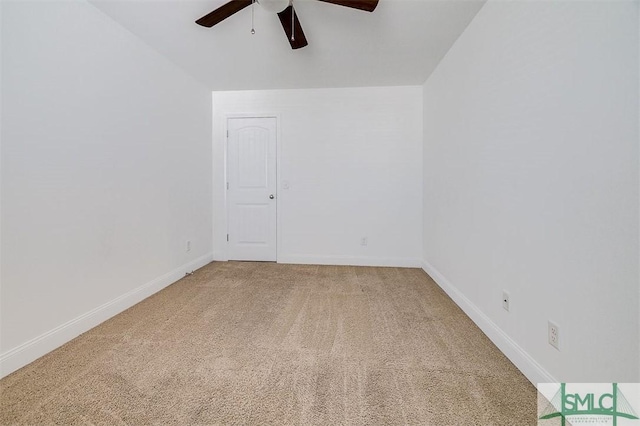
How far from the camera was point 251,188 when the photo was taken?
4.05m

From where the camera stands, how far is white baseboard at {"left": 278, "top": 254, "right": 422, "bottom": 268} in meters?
3.84

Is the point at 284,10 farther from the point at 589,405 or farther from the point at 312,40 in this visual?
the point at 589,405

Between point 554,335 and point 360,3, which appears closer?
point 554,335

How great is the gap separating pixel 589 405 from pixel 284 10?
271 cm

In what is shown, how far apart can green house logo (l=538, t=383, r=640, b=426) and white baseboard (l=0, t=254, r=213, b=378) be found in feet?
8.87

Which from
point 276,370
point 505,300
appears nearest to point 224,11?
point 276,370

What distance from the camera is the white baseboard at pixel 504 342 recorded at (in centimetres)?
145

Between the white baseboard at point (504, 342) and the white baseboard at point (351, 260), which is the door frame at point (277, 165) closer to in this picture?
the white baseboard at point (351, 260)

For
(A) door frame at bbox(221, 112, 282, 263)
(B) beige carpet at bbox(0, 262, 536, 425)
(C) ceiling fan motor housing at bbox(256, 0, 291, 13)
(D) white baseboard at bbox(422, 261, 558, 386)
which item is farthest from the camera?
(A) door frame at bbox(221, 112, 282, 263)

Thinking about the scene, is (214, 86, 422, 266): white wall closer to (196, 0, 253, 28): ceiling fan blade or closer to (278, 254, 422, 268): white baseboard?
(278, 254, 422, 268): white baseboard

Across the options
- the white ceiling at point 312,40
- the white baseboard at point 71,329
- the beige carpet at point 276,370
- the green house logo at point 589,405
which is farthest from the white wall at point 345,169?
the green house logo at point 589,405

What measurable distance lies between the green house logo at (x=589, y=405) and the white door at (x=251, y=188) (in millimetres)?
3269

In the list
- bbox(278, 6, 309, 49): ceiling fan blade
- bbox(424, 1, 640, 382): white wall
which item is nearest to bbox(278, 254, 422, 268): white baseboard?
bbox(424, 1, 640, 382): white wall

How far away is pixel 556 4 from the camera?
137 cm
